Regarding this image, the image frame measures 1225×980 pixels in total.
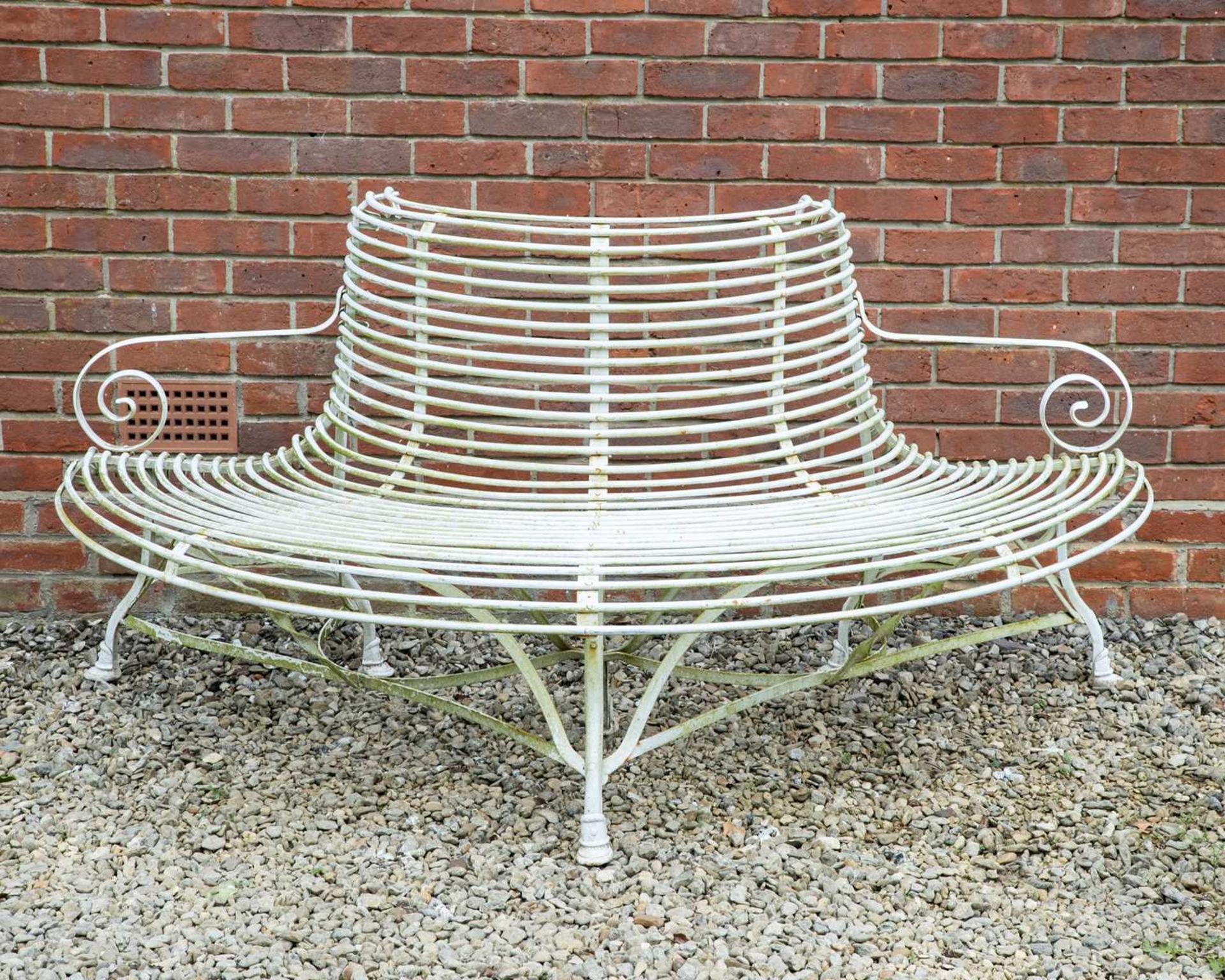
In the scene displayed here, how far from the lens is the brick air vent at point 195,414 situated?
125 inches

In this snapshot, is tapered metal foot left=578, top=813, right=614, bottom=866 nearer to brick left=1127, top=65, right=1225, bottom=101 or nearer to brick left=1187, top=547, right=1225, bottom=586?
brick left=1187, top=547, right=1225, bottom=586

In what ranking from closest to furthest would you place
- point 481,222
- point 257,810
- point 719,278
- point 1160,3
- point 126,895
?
1. point 126,895
2. point 257,810
3. point 481,222
4. point 1160,3
5. point 719,278

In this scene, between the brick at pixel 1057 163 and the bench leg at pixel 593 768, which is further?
the brick at pixel 1057 163

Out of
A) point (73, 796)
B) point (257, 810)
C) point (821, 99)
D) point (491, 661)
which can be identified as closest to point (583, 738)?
point (491, 661)

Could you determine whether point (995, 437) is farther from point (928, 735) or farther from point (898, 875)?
point (898, 875)

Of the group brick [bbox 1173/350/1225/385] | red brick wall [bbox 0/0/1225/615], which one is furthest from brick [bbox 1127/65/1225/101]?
brick [bbox 1173/350/1225/385]

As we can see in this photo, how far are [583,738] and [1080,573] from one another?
4.02 ft

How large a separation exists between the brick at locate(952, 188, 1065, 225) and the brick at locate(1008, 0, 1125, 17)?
0.35 metres

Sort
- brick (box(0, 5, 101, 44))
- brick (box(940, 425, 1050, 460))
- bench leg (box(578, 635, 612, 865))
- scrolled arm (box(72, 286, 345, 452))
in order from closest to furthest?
bench leg (box(578, 635, 612, 865)), scrolled arm (box(72, 286, 345, 452)), brick (box(0, 5, 101, 44)), brick (box(940, 425, 1050, 460))

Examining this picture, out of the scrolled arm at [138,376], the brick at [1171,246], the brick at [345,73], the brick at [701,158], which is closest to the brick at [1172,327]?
the brick at [1171,246]

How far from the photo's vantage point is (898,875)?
89.2 inches

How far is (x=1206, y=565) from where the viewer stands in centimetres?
329

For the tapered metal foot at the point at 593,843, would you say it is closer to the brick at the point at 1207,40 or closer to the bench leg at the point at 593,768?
the bench leg at the point at 593,768

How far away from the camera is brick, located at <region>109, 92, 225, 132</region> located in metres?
3.06
